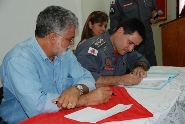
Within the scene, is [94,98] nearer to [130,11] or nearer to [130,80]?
[130,80]

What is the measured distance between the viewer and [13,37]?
241cm

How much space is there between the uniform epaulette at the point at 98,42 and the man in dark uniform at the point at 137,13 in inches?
40.0

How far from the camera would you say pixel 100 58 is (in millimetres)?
2139

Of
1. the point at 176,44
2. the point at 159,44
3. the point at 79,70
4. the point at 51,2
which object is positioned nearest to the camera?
the point at 79,70

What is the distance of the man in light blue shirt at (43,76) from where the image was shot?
139 centimetres

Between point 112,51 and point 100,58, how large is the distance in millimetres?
134

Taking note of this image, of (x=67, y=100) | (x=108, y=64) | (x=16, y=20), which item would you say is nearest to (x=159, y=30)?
(x=108, y=64)

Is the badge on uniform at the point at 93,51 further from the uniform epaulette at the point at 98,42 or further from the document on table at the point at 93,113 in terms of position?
the document on table at the point at 93,113

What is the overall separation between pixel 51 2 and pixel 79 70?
4.01 feet

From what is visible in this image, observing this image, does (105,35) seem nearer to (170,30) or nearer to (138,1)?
(138,1)

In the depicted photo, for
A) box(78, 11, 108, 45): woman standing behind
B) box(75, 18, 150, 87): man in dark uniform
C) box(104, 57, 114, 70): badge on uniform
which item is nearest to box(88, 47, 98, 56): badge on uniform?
box(75, 18, 150, 87): man in dark uniform

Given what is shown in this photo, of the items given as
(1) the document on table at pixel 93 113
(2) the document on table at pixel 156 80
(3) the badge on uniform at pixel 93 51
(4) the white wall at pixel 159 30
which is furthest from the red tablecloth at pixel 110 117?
(4) the white wall at pixel 159 30

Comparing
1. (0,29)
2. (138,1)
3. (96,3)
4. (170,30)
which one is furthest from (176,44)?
(0,29)

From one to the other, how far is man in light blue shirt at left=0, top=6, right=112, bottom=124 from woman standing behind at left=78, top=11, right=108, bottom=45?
1.51 m
